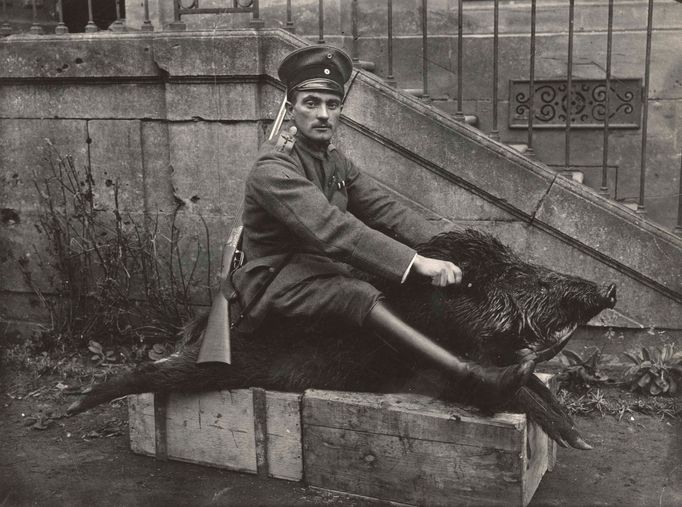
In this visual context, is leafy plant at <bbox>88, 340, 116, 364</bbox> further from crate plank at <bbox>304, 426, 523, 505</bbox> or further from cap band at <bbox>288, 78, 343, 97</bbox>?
cap band at <bbox>288, 78, 343, 97</bbox>

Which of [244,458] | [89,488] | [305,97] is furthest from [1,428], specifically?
[305,97]

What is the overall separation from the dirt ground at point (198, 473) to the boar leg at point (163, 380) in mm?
403

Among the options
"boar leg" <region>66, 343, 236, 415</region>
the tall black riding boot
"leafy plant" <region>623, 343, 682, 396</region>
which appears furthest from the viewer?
"leafy plant" <region>623, 343, 682, 396</region>

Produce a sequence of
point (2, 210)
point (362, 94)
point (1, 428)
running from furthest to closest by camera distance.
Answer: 1. point (2, 210)
2. point (362, 94)
3. point (1, 428)

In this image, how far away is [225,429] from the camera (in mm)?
4016

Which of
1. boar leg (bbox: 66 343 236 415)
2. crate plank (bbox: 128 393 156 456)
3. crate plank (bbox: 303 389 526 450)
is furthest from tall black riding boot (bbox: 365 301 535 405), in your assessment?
crate plank (bbox: 128 393 156 456)

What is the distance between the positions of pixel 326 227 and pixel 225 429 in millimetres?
1156

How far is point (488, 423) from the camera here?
3451mm

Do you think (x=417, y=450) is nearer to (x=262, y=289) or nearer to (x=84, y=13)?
(x=262, y=289)

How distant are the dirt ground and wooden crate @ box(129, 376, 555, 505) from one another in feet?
0.32

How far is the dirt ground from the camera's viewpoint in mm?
3818

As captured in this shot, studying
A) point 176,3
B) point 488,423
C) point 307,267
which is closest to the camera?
point 488,423

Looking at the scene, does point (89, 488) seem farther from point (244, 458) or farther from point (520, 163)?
point (520, 163)

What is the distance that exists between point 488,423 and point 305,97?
5.44 feet
